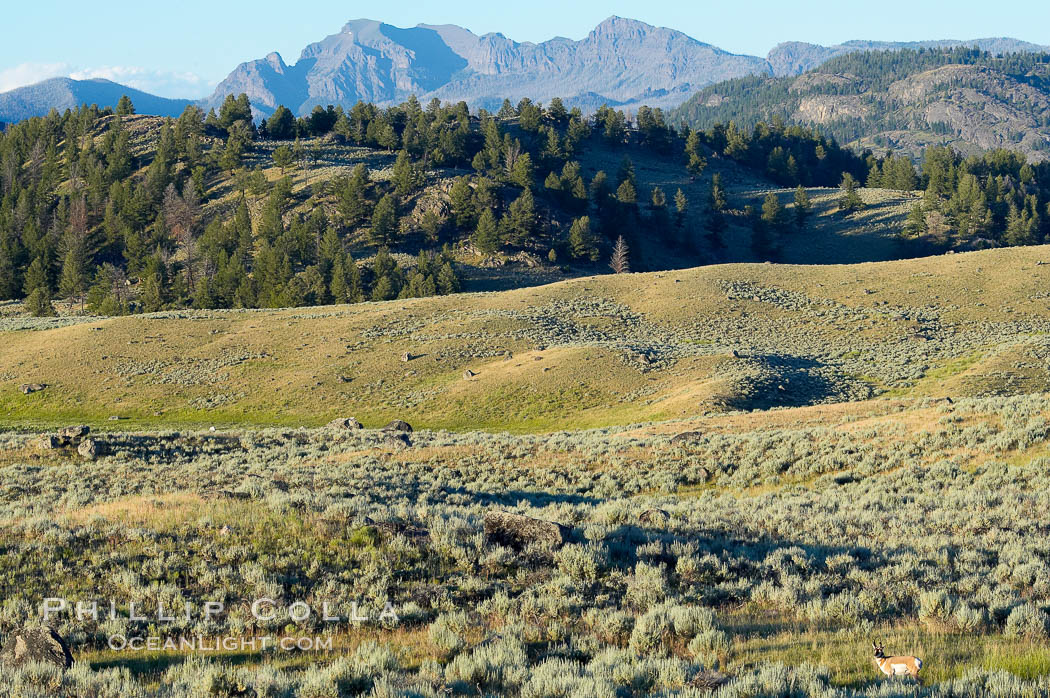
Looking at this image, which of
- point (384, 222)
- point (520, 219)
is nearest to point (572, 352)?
point (520, 219)

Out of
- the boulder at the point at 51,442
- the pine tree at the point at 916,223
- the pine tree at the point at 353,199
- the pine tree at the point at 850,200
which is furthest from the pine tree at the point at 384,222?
the pine tree at the point at 916,223

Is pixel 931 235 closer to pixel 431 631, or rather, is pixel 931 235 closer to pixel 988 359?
pixel 988 359

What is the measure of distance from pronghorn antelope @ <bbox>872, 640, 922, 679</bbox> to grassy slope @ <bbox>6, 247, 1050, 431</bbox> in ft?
98.9

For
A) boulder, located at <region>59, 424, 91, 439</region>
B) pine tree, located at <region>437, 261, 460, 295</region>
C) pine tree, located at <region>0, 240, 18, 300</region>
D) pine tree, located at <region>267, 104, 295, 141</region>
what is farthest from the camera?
pine tree, located at <region>267, 104, 295, 141</region>

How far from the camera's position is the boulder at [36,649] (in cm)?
802

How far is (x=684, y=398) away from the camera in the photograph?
40.8m

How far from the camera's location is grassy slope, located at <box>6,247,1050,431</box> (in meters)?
43.7

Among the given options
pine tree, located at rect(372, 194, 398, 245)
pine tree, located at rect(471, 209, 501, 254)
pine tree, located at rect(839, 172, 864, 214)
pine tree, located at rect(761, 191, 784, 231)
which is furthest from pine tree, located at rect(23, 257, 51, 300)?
pine tree, located at rect(839, 172, 864, 214)

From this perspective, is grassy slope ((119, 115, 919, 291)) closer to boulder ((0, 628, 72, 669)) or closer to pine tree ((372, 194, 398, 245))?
pine tree ((372, 194, 398, 245))

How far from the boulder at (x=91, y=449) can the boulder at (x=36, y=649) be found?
19935 millimetres

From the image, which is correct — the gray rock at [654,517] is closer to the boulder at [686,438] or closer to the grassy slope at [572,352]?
the boulder at [686,438]

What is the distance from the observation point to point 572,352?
166ft

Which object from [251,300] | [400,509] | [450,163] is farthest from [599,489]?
[450,163]

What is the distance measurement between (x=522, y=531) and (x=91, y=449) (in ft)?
68.5
